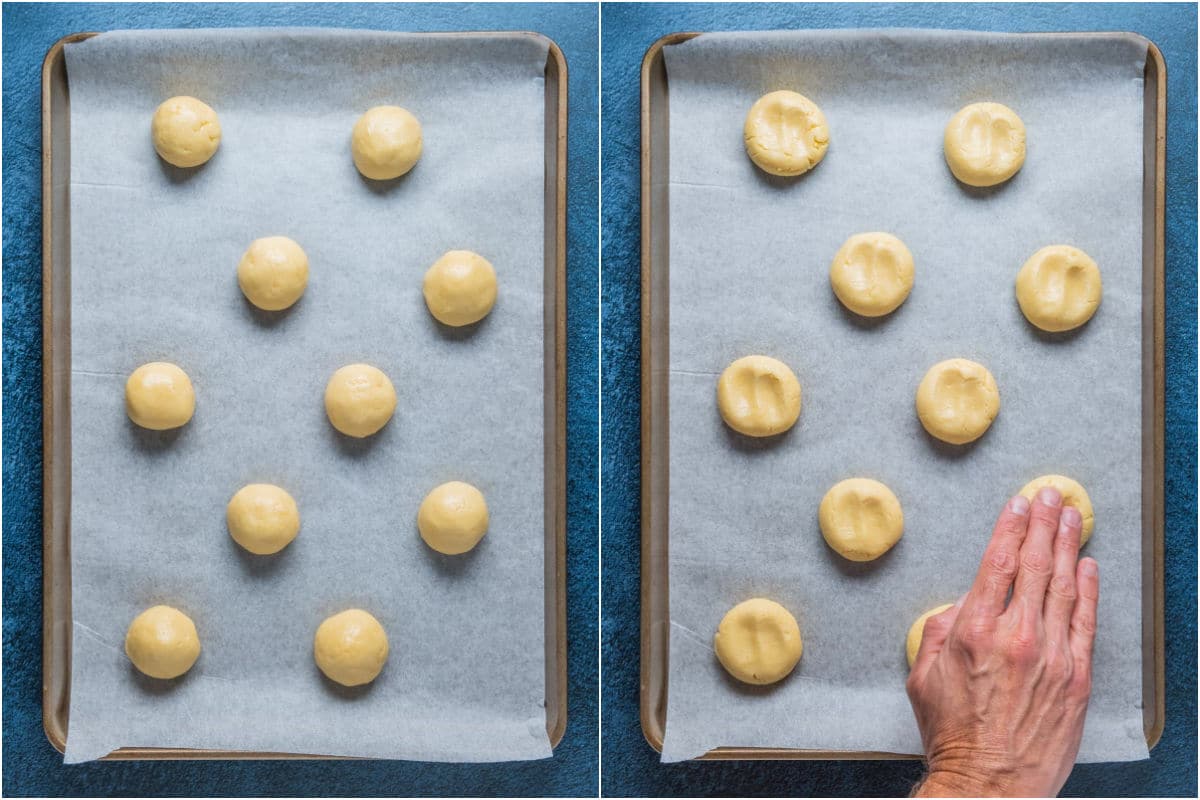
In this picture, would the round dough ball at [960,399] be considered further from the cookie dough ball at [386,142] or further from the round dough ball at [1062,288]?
the cookie dough ball at [386,142]

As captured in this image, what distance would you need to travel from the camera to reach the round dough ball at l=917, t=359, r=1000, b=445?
1270mm

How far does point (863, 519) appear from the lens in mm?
1269

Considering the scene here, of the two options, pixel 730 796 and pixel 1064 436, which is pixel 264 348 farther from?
pixel 1064 436

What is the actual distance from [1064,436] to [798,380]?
0.39m

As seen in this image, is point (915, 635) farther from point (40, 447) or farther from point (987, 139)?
point (40, 447)

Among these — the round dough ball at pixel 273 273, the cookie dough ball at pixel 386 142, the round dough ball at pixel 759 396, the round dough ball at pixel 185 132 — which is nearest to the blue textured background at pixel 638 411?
the round dough ball at pixel 759 396

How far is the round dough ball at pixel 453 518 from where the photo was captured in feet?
4.16

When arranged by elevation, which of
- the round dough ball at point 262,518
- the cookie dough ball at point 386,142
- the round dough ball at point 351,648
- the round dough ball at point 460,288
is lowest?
the round dough ball at point 351,648

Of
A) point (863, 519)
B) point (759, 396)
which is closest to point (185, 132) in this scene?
point (759, 396)

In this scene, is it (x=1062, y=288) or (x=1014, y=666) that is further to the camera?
(x=1062, y=288)

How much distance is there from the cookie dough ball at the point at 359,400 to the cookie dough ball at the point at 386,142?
0.29 m

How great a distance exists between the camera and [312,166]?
1.31m

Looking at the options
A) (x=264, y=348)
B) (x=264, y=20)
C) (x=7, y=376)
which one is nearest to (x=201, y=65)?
(x=264, y=20)

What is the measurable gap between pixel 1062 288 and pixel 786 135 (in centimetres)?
45
